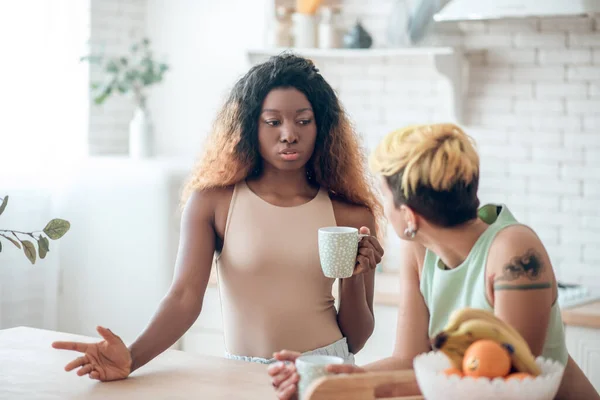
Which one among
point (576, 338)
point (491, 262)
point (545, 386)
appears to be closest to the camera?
point (545, 386)

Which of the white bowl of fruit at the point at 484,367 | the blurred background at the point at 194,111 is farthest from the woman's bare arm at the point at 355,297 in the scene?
the blurred background at the point at 194,111

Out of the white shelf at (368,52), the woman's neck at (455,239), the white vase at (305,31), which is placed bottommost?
the woman's neck at (455,239)

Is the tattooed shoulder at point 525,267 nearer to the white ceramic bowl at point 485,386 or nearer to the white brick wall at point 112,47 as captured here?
the white ceramic bowl at point 485,386

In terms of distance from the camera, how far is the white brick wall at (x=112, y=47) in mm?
3783

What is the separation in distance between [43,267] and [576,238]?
224 centimetres

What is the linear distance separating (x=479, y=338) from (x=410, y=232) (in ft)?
1.03

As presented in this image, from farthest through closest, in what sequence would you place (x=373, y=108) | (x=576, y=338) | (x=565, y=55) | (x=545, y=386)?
(x=373, y=108) < (x=565, y=55) < (x=576, y=338) < (x=545, y=386)

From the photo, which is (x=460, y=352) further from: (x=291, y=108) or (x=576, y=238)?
(x=576, y=238)

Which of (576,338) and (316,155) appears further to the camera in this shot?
(576,338)

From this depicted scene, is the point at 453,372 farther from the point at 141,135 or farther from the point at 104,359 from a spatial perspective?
the point at 141,135

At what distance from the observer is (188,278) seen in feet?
6.42

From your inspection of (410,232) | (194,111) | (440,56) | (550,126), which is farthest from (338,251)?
(194,111)

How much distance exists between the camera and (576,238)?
3.23 meters

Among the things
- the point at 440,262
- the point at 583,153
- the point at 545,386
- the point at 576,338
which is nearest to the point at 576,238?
the point at 583,153
